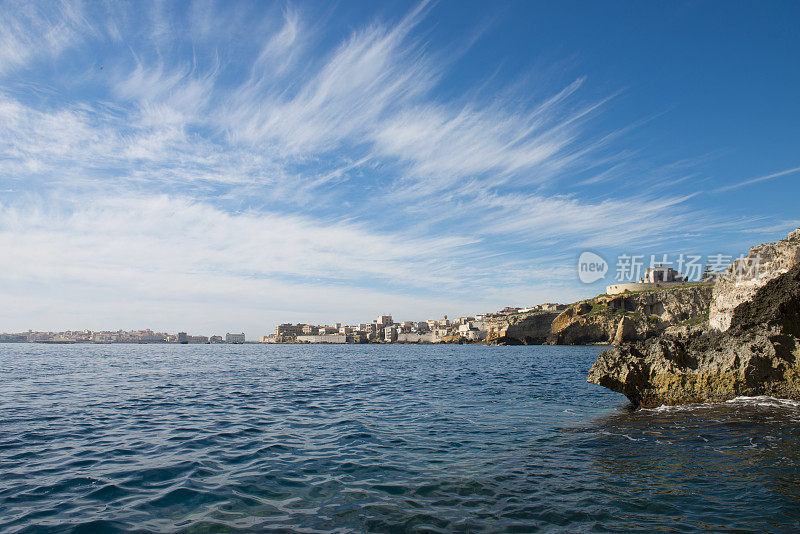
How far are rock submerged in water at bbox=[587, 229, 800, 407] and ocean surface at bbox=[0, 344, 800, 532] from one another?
765 millimetres

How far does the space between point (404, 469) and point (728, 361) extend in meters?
10.7

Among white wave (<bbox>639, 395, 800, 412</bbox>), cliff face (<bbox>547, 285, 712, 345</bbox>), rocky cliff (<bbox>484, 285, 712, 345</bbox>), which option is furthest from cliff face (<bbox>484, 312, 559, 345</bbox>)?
white wave (<bbox>639, 395, 800, 412</bbox>)

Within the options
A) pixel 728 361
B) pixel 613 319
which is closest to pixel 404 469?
pixel 728 361

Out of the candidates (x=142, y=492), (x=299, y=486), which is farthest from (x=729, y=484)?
(x=142, y=492)

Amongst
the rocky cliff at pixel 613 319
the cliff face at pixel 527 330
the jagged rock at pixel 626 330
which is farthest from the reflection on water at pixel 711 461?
the cliff face at pixel 527 330

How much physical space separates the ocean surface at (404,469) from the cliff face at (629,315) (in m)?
97.1

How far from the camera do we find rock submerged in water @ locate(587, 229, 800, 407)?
12195mm

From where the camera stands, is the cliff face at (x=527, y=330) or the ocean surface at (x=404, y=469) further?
the cliff face at (x=527, y=330)

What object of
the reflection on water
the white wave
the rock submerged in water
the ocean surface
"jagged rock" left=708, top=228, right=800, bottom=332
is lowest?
the ocean surface

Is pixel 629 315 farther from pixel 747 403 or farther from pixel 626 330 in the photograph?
pixel 747 403

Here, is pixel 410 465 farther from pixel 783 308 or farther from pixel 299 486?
pixel 783 308

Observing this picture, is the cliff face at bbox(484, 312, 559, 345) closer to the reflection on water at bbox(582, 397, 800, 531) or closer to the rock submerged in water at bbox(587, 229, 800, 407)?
the rock submerged in water at bbox(587, 229, 800, 407)

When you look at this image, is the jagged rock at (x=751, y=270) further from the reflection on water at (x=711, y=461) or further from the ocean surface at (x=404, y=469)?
the ocean surface at (x=404, y=469)

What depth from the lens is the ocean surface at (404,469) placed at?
598 cm
